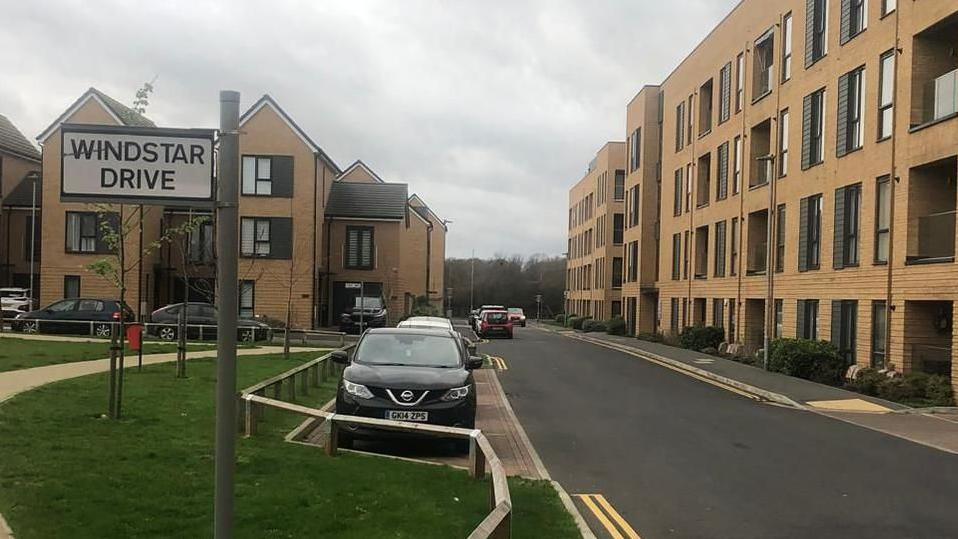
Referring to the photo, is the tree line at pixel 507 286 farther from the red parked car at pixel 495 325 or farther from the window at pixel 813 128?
the window at pixel 813 128

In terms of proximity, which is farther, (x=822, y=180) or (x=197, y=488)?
(x=822, y=180)

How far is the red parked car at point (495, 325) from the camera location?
140ft

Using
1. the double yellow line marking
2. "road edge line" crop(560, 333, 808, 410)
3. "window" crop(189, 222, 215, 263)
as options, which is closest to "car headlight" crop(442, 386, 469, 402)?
the double yellow line marking

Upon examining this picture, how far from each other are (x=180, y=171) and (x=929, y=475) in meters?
9.44

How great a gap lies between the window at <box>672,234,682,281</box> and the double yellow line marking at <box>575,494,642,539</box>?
111ft

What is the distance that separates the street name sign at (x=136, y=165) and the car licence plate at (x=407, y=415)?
6742mm

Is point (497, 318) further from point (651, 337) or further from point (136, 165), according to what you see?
point (136, 165)

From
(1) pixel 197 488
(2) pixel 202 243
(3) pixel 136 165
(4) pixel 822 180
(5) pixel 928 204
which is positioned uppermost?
(4) pixel 822 180

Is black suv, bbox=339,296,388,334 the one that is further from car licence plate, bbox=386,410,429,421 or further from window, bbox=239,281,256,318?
car licence plate, bbox=386,410,429,421

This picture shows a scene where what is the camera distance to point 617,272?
6425 cm

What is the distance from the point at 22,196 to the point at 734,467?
134 ft

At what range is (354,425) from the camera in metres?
9.10

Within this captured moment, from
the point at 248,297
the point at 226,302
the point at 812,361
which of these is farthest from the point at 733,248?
the point at 226,302

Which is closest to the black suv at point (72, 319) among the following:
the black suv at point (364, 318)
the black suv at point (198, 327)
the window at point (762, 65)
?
the black suv at point (198, 327)
